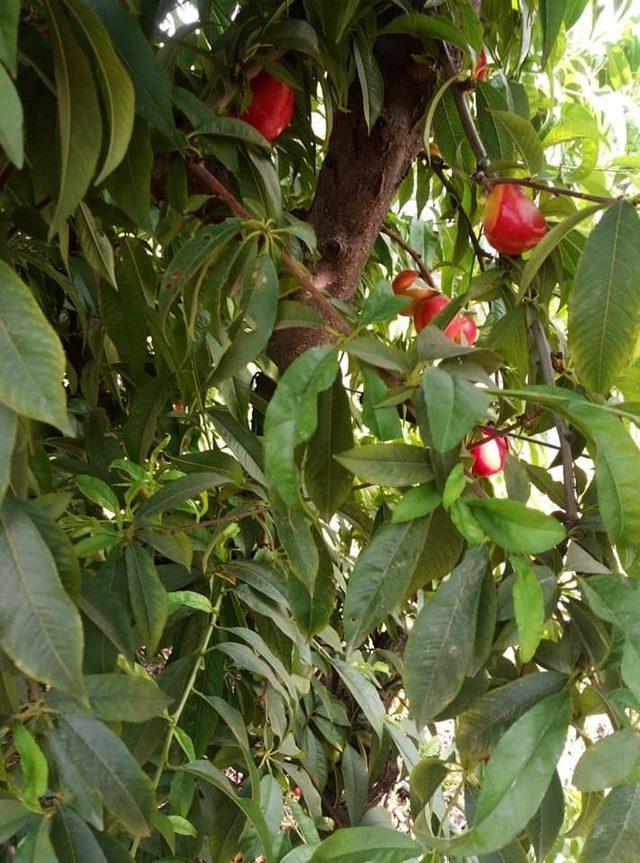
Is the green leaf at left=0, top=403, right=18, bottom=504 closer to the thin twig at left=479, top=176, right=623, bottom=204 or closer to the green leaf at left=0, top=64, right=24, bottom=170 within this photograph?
the green leaf at left=0, top=64, right=24, bottom=170

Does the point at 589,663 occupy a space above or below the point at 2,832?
above

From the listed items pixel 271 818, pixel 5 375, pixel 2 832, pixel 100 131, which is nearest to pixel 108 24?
pixel 100 131

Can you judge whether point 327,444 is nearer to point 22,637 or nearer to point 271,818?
point 22,637

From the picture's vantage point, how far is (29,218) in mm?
479

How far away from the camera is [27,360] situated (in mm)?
260

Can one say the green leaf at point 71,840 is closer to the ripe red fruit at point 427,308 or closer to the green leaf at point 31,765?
the green leaf at point 31,765

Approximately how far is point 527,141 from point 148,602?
14.8 inches

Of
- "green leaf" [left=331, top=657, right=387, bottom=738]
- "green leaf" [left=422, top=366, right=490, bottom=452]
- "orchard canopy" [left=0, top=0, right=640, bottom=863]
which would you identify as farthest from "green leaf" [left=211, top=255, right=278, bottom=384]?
"green leaf" [left=331, top=657, right=387, bottom=738]

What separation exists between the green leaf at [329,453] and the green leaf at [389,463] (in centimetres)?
4

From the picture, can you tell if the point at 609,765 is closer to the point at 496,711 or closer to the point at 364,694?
the point at 496,711

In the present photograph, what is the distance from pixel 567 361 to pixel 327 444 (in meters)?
0.29

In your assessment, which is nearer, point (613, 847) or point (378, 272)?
point (613, 847)

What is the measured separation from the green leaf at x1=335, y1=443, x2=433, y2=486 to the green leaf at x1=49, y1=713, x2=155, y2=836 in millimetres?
158

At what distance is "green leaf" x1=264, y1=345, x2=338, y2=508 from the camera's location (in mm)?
321
